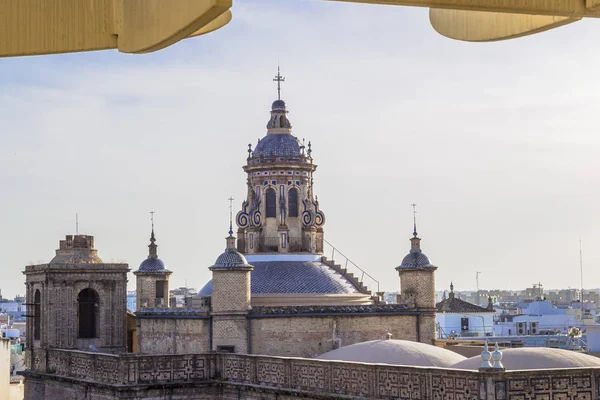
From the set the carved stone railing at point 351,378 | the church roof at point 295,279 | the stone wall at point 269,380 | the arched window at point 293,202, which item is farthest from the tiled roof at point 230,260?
the arched window at point 293,202

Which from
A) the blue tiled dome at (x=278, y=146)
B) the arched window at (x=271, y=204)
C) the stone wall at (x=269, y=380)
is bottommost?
the stone wall at (x=269, y=380)

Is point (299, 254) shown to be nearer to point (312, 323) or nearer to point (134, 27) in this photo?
point (312, 323)

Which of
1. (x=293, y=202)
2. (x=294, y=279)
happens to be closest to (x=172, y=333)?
(x=294, y=279)

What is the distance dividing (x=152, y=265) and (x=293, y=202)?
539 cm

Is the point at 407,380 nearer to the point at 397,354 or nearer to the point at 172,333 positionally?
the point at 397,354

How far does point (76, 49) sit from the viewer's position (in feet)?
9.82

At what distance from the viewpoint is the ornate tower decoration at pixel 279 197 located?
117 ft

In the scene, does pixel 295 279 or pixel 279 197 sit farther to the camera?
pixel 279 197

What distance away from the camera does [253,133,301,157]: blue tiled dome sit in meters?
35.8

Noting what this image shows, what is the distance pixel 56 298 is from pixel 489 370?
705 inches

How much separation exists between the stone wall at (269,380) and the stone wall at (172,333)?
2.55 m

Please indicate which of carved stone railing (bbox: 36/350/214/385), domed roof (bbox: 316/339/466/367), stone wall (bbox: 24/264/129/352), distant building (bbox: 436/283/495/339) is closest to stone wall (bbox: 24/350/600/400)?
carved stone railing (bbox: 36/350/214/385)

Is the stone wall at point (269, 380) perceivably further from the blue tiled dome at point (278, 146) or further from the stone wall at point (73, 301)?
the blue tiled dome at point (278, 146)

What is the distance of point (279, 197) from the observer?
35.7 metres
